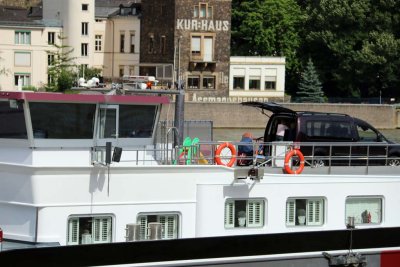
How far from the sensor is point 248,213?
13.7m

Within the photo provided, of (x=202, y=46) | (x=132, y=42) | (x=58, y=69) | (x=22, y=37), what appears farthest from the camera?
(x=132, y=42)

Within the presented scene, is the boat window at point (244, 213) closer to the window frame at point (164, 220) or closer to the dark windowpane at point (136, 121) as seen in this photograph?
the window frame at point (164, 220)

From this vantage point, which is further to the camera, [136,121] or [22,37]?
[22,37]

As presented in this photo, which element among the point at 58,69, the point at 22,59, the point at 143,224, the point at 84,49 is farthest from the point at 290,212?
the point at 84,49

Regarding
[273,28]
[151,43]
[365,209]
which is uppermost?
[273,28]

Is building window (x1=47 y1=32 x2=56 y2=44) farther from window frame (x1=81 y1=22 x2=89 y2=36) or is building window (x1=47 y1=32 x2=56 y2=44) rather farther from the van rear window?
the van rear window

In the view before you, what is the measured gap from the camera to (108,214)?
42.2ft

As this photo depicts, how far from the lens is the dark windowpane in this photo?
1331cm

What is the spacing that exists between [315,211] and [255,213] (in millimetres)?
906

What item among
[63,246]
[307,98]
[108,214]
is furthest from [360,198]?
[307,98]

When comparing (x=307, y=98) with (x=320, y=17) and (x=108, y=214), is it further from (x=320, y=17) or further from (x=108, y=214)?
(x=108, y=214)

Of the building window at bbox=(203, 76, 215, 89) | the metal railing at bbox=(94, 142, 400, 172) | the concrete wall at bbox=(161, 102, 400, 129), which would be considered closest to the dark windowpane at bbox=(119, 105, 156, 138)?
the metal railing at bbox=(94, 142, 400, 172)

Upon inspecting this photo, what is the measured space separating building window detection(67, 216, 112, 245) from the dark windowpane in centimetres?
117

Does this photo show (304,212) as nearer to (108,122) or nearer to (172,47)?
(108,122)
